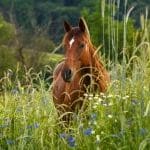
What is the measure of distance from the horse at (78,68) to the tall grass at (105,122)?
3.34ft

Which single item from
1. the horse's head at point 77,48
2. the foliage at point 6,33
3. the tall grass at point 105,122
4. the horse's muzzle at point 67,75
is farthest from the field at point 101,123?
the foliage at point 6,33

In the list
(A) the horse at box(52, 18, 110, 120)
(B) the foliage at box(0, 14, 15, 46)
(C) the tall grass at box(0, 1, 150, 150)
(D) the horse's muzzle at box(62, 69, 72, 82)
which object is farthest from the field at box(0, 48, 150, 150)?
(B) the foliage at box(0, 14, 15, 46)

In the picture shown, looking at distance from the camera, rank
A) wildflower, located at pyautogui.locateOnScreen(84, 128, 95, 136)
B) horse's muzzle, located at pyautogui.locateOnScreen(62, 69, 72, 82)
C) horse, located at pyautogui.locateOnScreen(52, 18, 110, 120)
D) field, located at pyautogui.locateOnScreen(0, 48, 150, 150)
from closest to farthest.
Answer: field, located at pyautogui.locateOnScreen(0, 48, 150, 150) → wildflower, located at pyautogui.locateOnScreen(84, 128, 95, 136) → horse's muzzle, located at pyautogui.locateOnScreen(62, 69, 72, 82) → horse, located at pyautogui.locateOnScreen(52, 18, 110, 120)

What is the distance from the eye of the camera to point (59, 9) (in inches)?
3302

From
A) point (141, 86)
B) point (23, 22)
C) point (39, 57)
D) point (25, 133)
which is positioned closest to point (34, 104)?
point (25, 133)

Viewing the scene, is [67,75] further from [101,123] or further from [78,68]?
[101,123]

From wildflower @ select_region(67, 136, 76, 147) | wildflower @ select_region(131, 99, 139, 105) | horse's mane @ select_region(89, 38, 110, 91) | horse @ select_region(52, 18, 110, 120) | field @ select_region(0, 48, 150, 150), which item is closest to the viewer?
field @ select_region(0, 48, 150, 150)

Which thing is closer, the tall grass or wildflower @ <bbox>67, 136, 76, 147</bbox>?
the tall grass

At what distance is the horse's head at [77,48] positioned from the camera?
305 inches

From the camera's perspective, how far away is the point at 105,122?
18.1 feet

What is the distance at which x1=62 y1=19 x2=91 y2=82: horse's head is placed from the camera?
7.74 m

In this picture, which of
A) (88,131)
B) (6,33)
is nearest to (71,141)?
(88,131)

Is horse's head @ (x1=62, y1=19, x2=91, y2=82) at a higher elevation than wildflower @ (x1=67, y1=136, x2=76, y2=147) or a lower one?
higher

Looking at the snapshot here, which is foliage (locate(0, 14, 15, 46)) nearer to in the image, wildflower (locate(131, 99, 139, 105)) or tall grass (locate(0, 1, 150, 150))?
tall grass (locate(0, 1, 150, 150))
